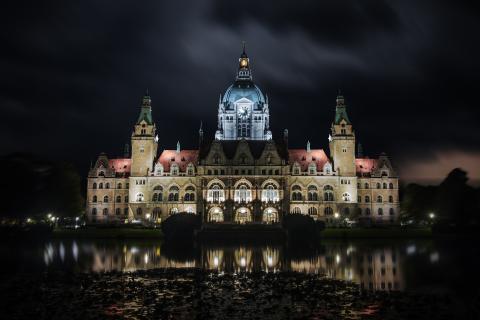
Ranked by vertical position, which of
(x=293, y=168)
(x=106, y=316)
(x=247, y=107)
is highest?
(x=247, y=107)

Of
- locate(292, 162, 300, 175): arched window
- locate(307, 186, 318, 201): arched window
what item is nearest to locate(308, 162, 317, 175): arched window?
locate(292, 162, 300, 175): arched window

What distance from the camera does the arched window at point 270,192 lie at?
95438 millimetres

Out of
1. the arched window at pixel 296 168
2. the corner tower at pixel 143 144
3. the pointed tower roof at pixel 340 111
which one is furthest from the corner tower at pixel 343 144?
the corner tower at pixel 143 144

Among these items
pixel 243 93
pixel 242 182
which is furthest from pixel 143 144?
pixel 243 93

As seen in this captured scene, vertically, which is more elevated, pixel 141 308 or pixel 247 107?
pixel 247 107

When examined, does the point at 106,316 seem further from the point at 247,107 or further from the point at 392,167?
the point at 247,107

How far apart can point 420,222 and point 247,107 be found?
49.8m

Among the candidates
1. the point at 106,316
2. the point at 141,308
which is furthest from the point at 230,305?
the point at 106,316

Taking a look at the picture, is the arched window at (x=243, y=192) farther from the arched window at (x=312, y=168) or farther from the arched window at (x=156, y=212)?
the arched window at (x=156, y=212)

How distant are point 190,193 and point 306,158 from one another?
79.0ft

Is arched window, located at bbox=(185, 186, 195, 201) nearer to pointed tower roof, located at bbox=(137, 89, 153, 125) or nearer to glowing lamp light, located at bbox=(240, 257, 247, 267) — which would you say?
pointed tower roof, located at bbox=(137, 89, 153, 125)

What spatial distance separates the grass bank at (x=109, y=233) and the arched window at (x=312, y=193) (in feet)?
114

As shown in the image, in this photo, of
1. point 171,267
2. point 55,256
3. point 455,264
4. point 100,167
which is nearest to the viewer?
point 171,267

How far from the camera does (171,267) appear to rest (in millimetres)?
36688
